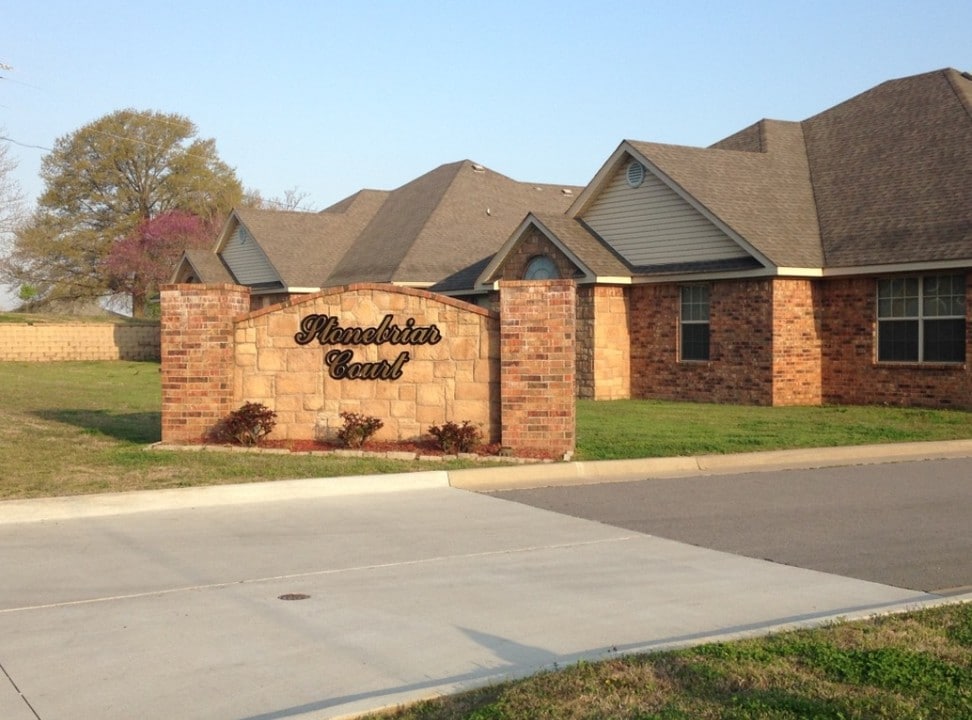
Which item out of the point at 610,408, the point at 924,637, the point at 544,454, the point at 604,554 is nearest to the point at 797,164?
the point at 610,408

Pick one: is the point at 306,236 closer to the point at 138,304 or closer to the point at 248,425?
the point at 248,425

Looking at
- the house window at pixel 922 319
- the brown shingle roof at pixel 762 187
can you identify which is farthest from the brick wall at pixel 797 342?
the house window at pixel 922 319

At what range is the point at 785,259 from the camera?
24.4 meters

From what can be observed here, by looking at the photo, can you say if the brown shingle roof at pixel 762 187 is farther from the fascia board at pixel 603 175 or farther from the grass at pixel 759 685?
the grass at pixel 759 685

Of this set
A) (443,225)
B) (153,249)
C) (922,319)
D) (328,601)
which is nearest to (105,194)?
(153,249)

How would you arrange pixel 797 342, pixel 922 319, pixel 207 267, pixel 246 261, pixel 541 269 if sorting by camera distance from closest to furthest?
1. pixel 922 319
2. pixel 797 342
3. pixel 541 269
4. pixel 246 261
5. pixel 207 267

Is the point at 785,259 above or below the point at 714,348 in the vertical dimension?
above

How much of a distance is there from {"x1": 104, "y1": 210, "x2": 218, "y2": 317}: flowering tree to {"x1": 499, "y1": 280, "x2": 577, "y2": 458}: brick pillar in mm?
51060

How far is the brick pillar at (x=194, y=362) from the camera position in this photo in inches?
665

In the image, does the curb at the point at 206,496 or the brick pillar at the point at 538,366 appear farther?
the brick pillar at the point at 538,366

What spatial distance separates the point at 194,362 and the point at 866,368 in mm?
14106

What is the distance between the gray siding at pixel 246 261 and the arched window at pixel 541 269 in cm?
1231

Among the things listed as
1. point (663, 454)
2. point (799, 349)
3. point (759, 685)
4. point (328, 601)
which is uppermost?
point (799, 349)

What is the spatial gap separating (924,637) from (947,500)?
21.9ft
